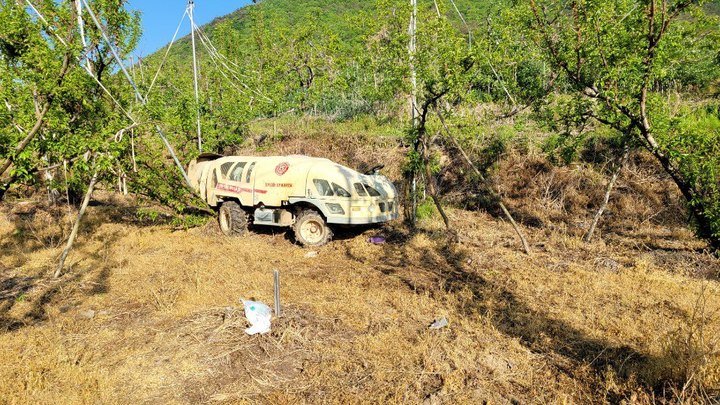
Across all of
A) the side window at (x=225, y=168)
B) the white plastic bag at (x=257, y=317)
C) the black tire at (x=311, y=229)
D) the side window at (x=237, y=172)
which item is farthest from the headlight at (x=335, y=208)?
the white plastic bag at (x=257, y=317)

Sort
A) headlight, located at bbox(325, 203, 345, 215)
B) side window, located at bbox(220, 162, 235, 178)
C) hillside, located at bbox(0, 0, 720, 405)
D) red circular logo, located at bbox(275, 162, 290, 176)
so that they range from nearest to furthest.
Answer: hillside, located at bbox(0, 0, 720, 405), headlight, located at bbox(325, 203, 345, 215), red circular logo, located at bbox(275, 162, 290, 176), side window, located at bbox(220, 162, 235, 178)

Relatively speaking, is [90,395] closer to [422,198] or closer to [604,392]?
[604,392]

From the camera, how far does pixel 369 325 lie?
5.51 m

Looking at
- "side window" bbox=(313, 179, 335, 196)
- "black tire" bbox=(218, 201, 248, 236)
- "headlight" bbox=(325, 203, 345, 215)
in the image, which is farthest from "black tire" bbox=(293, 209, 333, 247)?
"black tire" bbox=(218, 201, 248, 236)

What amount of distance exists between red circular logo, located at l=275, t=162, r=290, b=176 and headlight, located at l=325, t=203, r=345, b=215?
137cm

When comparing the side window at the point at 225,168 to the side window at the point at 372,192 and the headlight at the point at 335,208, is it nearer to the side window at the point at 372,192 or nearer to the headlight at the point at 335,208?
the headlight at the point at 335,208

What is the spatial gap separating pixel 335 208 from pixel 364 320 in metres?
3.78

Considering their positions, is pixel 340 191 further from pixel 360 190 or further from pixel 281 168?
pixel 281 168

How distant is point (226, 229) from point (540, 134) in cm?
1034

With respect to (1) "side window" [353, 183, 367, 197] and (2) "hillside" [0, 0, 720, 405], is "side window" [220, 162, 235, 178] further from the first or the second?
(1) "side window" [353, 183, 367, 197]

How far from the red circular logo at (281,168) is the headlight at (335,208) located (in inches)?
53.9

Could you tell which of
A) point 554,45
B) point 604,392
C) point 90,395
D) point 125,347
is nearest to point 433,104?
point 554,45

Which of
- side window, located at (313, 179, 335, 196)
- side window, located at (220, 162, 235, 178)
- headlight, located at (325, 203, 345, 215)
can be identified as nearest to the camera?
headlight, located at (325, 203, 345, 215)

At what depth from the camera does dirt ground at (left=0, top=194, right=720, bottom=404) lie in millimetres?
4105
